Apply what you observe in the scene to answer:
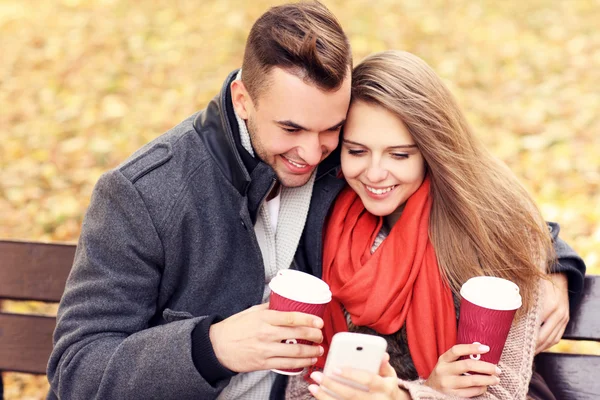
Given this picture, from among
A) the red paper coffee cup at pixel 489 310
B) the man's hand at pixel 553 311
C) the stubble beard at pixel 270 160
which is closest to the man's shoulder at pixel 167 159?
the stubble beard at pixel 270 160

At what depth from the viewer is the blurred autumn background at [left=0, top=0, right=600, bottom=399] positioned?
5164 mm

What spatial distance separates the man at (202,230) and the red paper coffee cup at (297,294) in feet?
0.49

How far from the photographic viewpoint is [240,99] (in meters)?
2.58

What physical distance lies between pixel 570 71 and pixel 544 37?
0.64m

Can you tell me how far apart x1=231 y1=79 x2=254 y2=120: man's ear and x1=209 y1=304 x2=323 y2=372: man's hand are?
2.49 ft

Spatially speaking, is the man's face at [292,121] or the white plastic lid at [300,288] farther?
the man's face at [292,121]

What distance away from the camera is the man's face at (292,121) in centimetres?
240

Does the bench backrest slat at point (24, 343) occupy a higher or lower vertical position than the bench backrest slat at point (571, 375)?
lower

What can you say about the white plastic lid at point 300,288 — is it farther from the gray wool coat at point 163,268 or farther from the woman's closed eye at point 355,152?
the woman's closed eye at point 355,152

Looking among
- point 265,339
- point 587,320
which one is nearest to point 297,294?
point 265,339

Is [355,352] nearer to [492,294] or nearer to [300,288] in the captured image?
[300,288]

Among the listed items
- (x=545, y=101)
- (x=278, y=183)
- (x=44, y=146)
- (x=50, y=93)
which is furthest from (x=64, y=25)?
(x=278, y=183)

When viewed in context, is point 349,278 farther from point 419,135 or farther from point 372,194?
point 419,135

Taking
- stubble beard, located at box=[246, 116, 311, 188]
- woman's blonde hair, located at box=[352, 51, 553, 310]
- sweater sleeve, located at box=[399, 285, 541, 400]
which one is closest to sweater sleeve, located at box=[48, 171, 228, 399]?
stubble beard, located at box=[246, 116, 311, 188]
